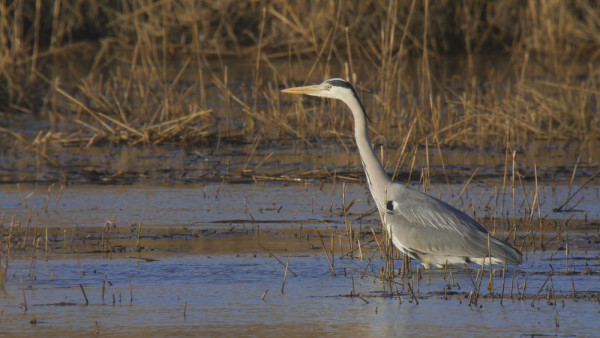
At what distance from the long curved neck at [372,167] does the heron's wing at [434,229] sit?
18 centimetres

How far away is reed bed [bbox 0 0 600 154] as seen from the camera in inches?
462

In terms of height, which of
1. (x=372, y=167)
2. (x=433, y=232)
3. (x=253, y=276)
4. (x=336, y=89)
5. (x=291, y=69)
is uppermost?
(x=291, y=69)

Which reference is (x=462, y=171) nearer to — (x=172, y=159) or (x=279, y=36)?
(x=172, y=159)

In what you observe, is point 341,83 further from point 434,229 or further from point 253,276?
point 253,276

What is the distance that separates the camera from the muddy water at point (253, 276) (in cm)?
491

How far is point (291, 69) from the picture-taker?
13336 millimetres

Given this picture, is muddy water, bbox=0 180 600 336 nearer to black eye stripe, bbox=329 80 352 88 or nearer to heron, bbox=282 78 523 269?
heron, bbox=282 78 523 269

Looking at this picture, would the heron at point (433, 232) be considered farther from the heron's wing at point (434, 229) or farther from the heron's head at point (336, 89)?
the heron's head at point (336, 89)

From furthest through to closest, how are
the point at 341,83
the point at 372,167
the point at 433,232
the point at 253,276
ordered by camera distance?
the point at 341,83, the point at 372,167, the point at 433,232, the point at 253,276

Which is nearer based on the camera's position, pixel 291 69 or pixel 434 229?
pixel 434 229

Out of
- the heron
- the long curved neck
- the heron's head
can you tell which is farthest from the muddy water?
the heron's head

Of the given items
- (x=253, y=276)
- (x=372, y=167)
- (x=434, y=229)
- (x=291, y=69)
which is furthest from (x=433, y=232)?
(x=291, y=69)

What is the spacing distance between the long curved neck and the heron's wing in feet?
0.59

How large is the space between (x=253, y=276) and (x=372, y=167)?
Answer: 1400mm
